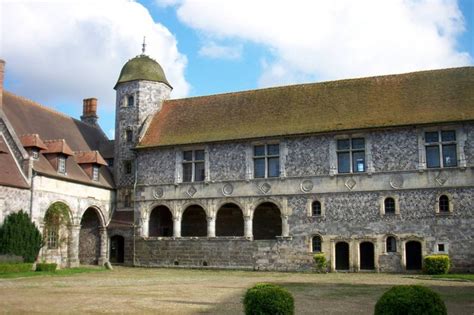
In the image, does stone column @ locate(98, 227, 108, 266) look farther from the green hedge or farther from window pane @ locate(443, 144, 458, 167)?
window pane @ locate(443, 144, 458, 167)

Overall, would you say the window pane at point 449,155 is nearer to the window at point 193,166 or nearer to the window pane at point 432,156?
the window pane at point 432,156

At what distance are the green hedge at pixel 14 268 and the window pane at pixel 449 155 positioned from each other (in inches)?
787

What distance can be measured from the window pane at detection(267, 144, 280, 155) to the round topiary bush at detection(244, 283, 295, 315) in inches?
810

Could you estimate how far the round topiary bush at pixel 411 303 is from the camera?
8109 millimetres

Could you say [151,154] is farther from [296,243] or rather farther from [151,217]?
[296,243]

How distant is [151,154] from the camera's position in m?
32.6

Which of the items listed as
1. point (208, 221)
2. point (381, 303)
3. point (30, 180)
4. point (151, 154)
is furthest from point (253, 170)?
point (381, 303)

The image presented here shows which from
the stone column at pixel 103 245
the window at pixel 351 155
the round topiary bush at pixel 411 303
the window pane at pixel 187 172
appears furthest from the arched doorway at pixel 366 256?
the round topiary bush at pixel 411 303

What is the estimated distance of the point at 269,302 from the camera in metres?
9.11

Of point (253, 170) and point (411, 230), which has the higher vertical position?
point (253, 170)

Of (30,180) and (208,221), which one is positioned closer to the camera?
(30,180)

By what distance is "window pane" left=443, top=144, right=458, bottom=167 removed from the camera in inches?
1043

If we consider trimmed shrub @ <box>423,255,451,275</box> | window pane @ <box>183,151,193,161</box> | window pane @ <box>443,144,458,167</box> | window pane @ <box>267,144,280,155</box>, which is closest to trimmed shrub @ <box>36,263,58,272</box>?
window pane @ <box>183,151,193,161</box>

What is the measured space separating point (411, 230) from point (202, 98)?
1518cm
